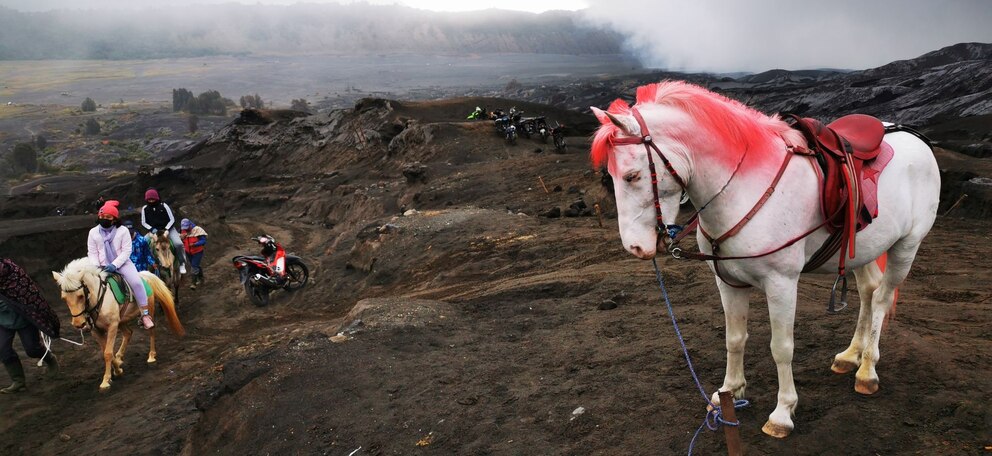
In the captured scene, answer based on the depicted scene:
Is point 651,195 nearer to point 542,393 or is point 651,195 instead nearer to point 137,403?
point 542,393

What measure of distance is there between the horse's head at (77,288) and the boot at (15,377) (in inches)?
44.1

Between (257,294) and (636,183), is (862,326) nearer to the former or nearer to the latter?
(636,183)

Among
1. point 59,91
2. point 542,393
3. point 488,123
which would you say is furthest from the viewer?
point 59,91

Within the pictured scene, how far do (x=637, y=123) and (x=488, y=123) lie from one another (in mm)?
26017

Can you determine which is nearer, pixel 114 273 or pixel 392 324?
pixel 392 324

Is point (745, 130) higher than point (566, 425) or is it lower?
higher

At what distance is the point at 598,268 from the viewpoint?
30.0 ft

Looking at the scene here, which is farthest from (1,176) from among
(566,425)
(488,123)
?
(566,425)

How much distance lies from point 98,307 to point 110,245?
87cm

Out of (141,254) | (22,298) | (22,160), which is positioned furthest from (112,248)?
(22,160)

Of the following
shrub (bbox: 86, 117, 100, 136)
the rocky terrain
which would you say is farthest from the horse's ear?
shrub (bbox: 86, 117, 100, 136)

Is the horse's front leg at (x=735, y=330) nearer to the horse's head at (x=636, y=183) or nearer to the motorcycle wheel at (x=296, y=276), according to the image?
the horse's head at (x=636, y=183)

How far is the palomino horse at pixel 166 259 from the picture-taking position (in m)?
12.3

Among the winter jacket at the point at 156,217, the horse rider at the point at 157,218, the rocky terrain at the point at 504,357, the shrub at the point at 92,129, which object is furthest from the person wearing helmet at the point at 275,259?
the shrub at the point at 92,129
